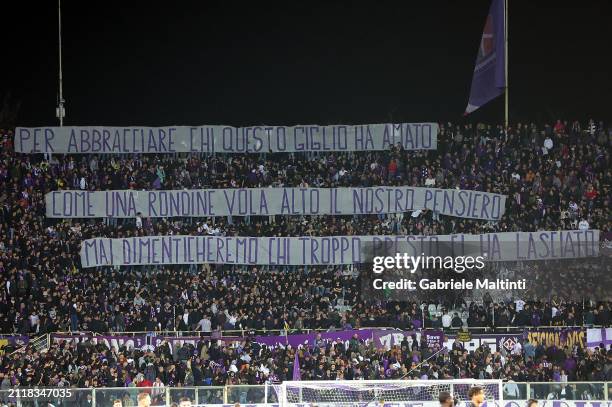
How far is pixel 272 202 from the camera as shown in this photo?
125 feet

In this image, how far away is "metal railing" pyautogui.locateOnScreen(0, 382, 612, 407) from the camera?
2359 centimetres

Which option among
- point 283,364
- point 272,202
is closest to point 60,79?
point 272,202

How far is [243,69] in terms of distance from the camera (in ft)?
145

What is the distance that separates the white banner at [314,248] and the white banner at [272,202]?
4.94 ft

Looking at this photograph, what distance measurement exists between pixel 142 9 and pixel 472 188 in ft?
47.5

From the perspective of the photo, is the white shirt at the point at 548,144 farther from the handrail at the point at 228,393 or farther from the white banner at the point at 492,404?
the white banner at the point at 492,404

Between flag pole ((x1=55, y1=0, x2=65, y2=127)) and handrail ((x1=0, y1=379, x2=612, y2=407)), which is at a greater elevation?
flag pole ((x1=55, y1=0, x2=65, y2=127))

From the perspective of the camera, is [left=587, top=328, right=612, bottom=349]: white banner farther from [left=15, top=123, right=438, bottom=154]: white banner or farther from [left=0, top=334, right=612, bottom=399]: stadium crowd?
[left=15, top=123, right=438, bottom=154]: white banner

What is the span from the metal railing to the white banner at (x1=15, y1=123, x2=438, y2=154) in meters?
15.8

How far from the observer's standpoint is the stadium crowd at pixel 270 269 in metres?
30.0

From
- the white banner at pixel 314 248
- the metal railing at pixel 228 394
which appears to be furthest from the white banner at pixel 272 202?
the metal railing at pixel 228 394

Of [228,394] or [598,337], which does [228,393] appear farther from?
[598,337]

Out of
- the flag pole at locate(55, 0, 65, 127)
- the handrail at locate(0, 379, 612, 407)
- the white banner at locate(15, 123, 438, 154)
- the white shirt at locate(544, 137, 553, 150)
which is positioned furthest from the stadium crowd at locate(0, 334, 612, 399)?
the flag pole at locate(55, 0, 65, 127)

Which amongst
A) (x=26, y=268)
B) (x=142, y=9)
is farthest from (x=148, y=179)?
(x=142, y=9)
